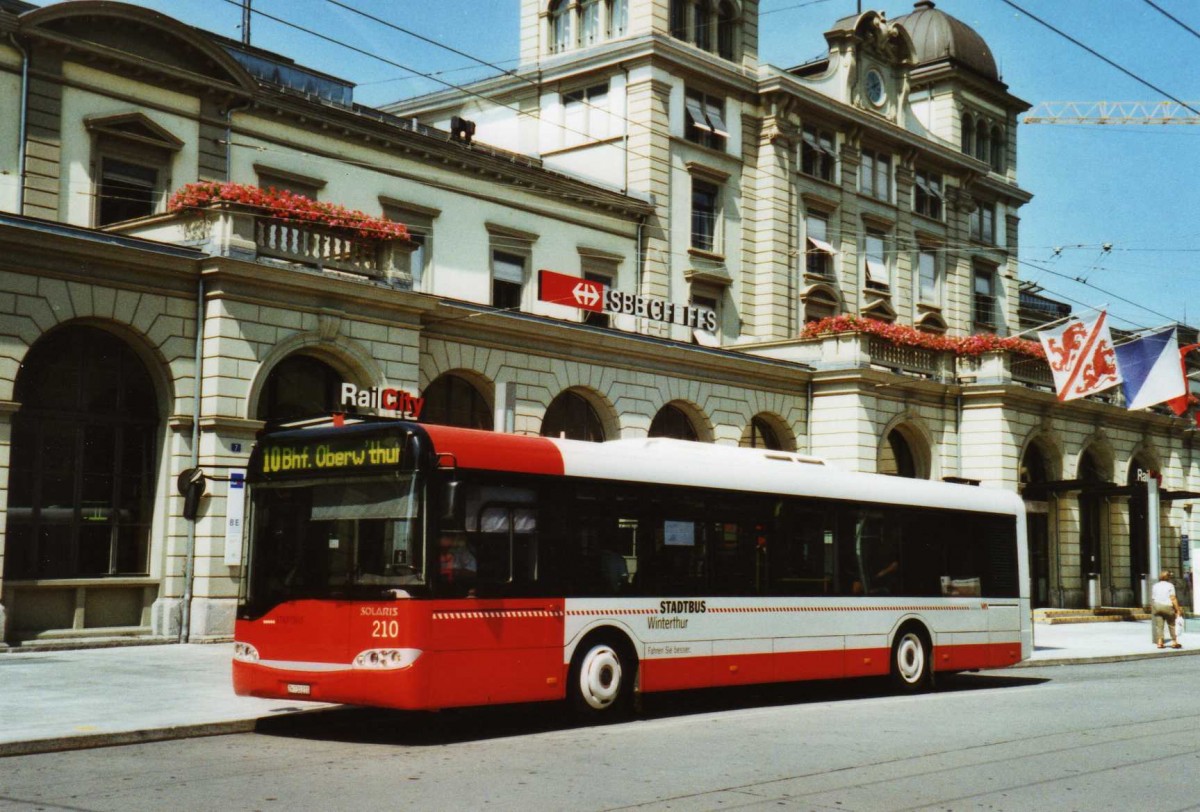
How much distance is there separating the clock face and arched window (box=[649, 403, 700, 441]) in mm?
16777

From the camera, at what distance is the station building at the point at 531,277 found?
73.2 feet

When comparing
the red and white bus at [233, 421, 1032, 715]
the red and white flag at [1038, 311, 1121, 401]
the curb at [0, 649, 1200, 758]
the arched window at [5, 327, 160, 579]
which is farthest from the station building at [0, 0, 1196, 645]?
the red and white bus at [233, 421, 1032, 715]

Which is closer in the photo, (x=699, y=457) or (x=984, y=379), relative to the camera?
(x=699, y=457)

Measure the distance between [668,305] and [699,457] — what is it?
54.0 ft

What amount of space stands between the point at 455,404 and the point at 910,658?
12.5m

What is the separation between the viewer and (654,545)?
15.6 metres

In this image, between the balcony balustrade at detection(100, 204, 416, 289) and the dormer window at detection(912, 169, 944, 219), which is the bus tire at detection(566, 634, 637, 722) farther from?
the dormer window at detection(912, 169, 944, 219)

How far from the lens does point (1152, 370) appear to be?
3769 cm

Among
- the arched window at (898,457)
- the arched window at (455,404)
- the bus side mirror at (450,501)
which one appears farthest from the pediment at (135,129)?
the arched window at (898,457)

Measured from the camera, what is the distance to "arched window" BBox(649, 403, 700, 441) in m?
33.7

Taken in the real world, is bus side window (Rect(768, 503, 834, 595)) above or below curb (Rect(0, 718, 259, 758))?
above

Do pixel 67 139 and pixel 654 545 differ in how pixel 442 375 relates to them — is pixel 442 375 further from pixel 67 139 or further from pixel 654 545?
pixel 654 545

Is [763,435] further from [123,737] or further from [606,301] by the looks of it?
[123,737]

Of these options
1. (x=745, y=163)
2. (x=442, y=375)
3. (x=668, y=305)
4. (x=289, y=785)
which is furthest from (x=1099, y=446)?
(x=289, y=785)
